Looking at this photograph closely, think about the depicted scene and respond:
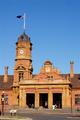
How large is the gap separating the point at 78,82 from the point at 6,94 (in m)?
17.1

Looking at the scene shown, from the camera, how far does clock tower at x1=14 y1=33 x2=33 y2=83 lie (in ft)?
333

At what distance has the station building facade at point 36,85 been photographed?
96375mm

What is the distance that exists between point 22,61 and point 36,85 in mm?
7900

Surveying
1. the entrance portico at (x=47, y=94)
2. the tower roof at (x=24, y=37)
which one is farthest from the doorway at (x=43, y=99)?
the tower roof at (x=24, y=37)

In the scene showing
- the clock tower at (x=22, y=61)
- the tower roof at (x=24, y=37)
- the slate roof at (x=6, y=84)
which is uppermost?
the tower roof at (x=24, y=37)

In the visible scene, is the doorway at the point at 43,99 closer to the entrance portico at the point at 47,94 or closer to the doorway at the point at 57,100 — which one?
the entrance portico at the point at 47,94

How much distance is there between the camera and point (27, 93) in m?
97.6

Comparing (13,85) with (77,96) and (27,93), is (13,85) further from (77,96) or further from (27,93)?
(77,96)

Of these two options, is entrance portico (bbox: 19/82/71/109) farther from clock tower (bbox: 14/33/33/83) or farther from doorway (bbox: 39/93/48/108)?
clock tower (bbox: 14/33/33/83)

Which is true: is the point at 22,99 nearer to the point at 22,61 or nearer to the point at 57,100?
the point at 57,100

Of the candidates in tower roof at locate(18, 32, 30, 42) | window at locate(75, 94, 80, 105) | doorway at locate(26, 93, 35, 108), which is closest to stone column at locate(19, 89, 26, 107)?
doorway at locate(26, 93, 35, 108)

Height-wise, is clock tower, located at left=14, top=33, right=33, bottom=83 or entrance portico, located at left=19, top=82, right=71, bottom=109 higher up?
clock tower, located at left=14, top=33, right=33, bottom=83

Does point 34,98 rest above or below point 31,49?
below

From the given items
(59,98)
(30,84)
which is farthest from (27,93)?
(59,98)
